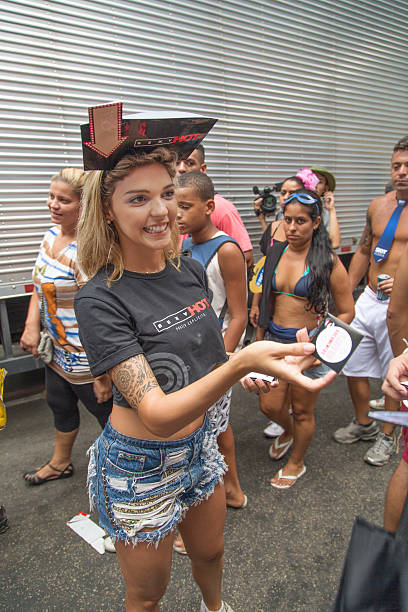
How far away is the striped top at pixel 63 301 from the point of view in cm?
252

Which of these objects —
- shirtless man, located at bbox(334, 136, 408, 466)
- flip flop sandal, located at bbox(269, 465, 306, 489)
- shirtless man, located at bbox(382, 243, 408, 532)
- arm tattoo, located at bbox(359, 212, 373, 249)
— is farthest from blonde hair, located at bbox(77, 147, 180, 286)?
arm tattoo, located at bbox(359, 212, 373, 249)

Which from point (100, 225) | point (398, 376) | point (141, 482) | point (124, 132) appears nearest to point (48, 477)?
point (141, 482)

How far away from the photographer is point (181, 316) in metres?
1.42

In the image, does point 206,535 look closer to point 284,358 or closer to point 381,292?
point 284,358

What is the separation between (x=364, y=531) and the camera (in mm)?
1005

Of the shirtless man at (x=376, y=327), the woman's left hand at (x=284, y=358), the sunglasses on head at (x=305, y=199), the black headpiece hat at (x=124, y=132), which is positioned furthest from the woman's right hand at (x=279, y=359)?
the shirtless man at (x=376, y=327)

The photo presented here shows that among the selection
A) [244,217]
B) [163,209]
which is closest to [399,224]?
[244,217]

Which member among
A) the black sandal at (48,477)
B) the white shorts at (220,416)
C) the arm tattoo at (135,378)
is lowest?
the black sandal at (48,477)

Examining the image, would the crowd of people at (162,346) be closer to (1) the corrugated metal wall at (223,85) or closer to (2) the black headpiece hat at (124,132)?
(2) the black headpiece hat at (124,132)

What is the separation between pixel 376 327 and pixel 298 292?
1011 mm

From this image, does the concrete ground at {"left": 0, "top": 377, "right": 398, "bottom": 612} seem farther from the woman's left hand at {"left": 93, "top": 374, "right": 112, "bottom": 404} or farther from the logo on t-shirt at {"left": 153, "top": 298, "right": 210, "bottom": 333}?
the logo on t-shirt at {"left": 153, "top": 298, "right": 210, "bottom": 333}

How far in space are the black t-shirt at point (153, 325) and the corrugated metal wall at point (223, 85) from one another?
2.53 metres

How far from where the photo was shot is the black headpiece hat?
1.21 m

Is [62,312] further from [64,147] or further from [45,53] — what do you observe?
[45,53]
